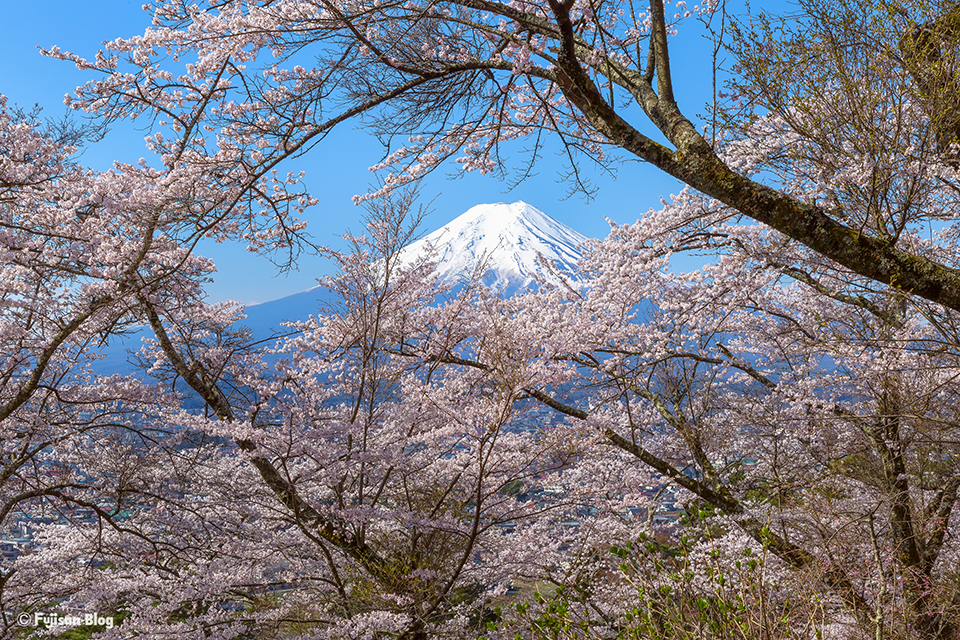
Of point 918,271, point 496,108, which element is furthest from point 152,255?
point 918,271

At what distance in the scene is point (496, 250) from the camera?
6.66 metres

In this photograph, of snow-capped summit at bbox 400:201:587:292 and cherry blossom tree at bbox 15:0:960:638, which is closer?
cherry blossom tree at bbox 15:0:960:638

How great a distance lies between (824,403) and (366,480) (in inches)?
224

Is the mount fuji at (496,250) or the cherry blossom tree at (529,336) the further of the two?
the mount fuji at (496,250)

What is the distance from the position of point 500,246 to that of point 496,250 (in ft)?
1.53

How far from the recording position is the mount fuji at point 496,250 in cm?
746

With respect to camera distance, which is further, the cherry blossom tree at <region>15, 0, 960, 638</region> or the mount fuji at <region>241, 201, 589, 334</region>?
the mount fuji at <region>241, 201, 589, 334</region>

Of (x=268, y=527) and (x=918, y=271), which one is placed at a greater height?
(x=918, y=271)

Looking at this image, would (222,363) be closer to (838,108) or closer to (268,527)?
(268,527)

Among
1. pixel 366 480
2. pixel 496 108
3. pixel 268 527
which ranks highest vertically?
pixel 496 108

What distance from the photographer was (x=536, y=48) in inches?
150

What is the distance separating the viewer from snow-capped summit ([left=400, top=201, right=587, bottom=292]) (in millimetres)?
7453

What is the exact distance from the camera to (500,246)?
711 cm

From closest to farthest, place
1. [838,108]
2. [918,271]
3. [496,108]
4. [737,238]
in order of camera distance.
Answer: [918,271] < [838,108] < [496,108] < [737,238]
